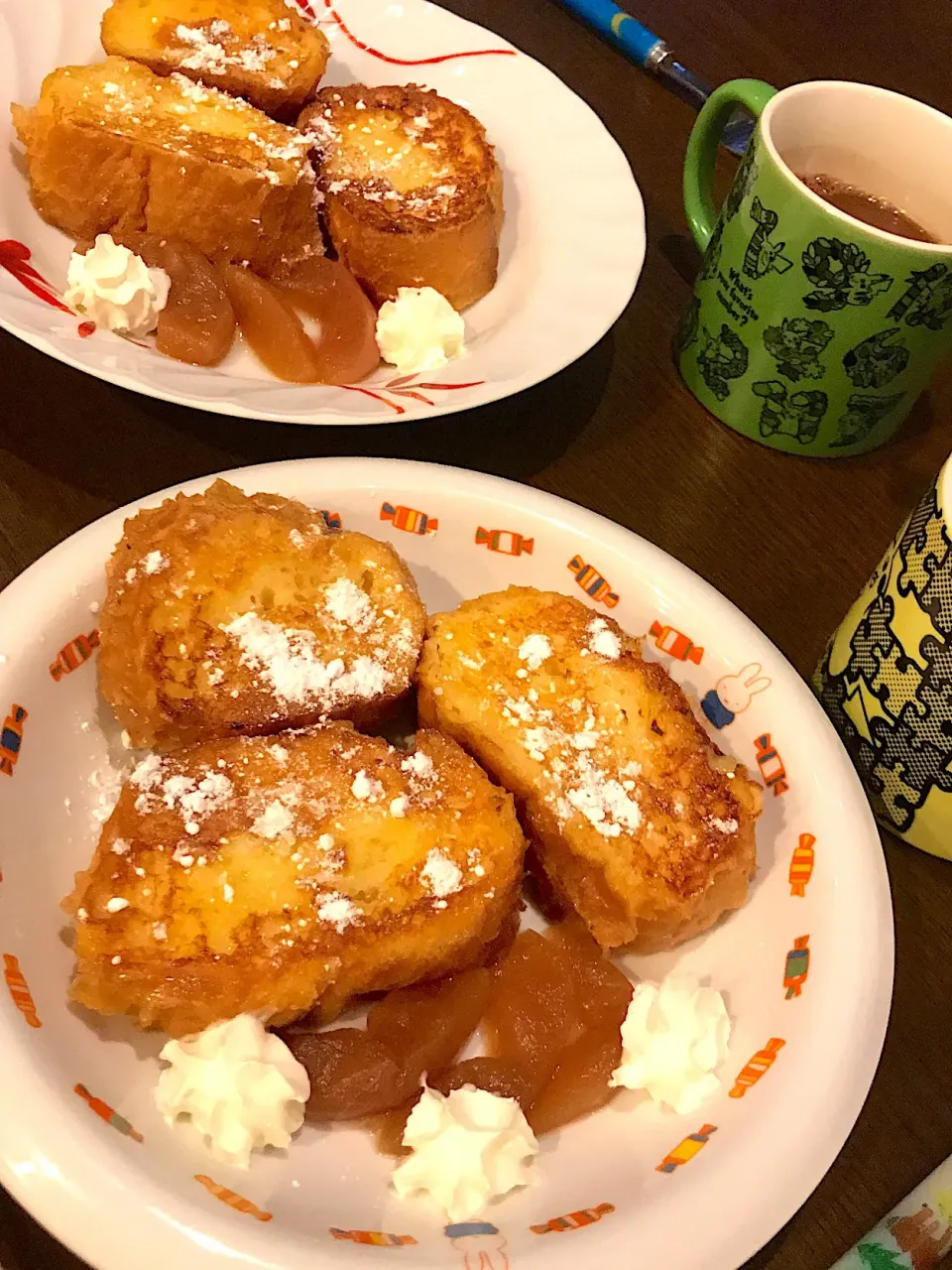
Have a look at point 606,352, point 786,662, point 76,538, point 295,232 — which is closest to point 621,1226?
point 786,662

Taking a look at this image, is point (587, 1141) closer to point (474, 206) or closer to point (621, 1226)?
point (621, 1226)

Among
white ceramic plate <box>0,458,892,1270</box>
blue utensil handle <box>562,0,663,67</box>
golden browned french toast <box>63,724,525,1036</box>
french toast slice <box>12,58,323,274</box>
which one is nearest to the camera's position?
white ceramic plate <box>0,458,892,1270</box>

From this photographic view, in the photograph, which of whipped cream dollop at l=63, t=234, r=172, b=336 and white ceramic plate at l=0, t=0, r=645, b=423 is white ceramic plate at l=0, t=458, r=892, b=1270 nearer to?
white ceramic plate at l=0, t=0, r=645, b=423

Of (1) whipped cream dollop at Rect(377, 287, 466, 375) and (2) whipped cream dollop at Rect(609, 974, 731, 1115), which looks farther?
(1) whipped cream dollop at Rect(377, 287, 466, 375)

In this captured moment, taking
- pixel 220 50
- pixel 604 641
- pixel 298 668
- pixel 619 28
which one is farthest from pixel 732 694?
pixel 619 28

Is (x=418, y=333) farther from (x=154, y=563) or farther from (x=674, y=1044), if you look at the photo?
(x=674, y=1044)

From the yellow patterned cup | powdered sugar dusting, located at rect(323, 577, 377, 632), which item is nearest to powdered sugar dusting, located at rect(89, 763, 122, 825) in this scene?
powdered sugar dusting, located at rect(323, 577, 377, 632)
